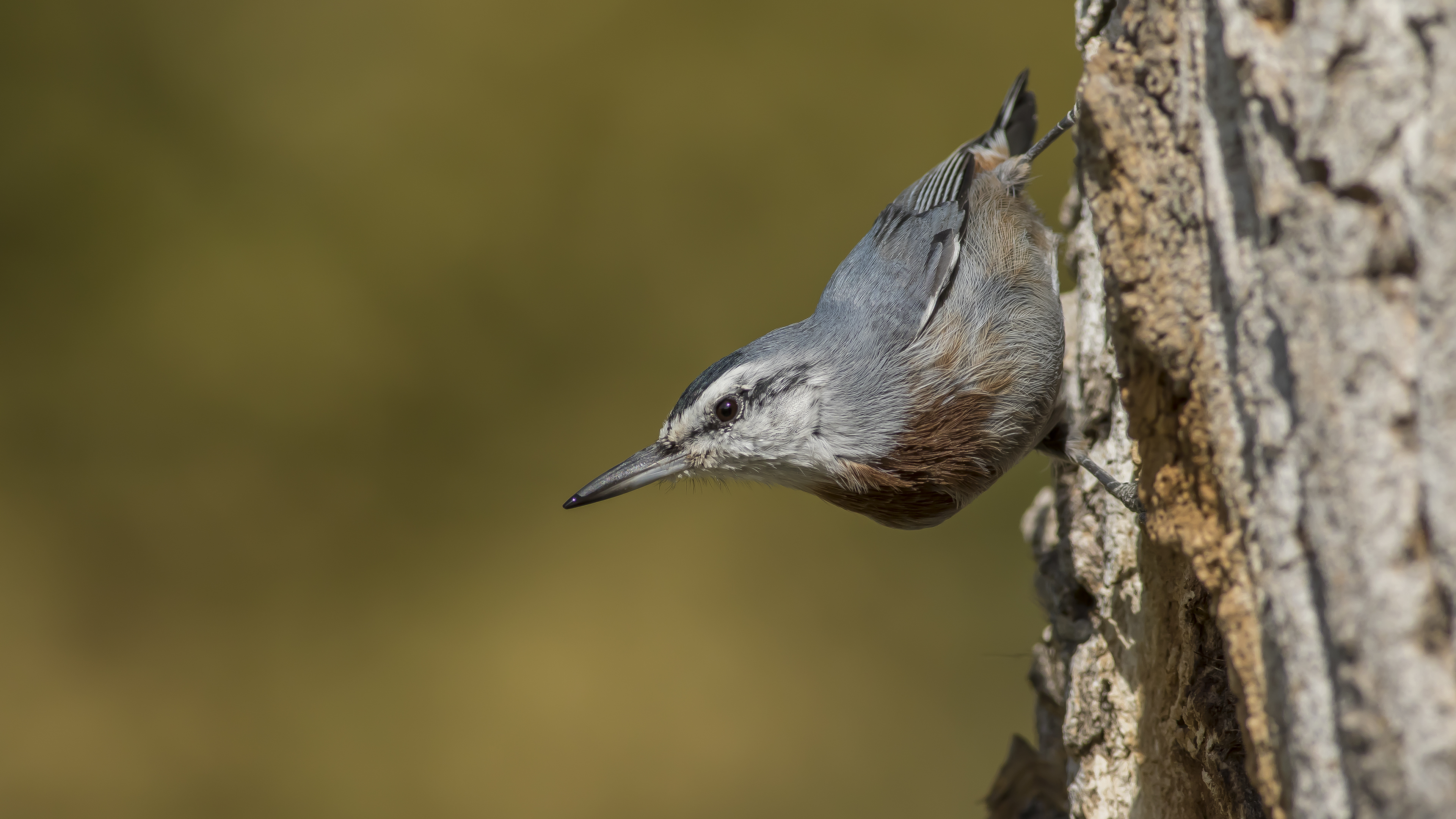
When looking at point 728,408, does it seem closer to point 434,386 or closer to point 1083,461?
point 1083,461

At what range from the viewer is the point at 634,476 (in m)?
2.02

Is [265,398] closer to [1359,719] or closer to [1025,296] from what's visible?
[1025,296]

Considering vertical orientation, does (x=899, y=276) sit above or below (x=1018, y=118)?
below

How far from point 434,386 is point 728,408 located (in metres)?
2.06

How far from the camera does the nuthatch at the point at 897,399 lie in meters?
1.93

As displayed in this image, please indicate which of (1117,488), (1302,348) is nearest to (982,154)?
(1117,488)

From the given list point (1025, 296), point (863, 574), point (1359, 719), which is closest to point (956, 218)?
point (1025, 296)

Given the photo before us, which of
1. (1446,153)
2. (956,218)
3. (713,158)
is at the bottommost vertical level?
(1446,153)

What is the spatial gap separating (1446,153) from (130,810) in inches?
155

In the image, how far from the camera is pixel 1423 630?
83cm

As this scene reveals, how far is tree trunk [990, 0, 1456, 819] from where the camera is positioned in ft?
2.74

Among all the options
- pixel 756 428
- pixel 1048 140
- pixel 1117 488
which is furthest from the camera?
pixel 1048 140

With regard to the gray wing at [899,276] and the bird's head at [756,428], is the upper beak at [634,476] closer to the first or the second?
the bird's head at [756,428]

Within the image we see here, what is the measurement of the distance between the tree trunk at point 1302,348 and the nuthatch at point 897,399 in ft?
2.21
